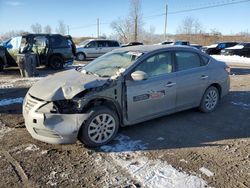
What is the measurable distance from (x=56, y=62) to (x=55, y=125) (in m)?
10.9

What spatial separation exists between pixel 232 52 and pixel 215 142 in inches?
919

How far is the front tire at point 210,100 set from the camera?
6223 millimetres

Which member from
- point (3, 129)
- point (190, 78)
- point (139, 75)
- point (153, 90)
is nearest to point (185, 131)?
point (153, 90)

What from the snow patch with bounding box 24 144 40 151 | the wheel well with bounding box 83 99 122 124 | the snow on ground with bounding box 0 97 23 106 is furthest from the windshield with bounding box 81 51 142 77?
the snow on ground with bounding box 0 97 23 106

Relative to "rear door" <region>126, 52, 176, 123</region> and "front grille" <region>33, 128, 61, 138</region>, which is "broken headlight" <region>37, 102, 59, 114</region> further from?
"rear door" <region>126, 52, 176, 123</region>

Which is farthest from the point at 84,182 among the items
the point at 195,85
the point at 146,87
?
the point at 195,85

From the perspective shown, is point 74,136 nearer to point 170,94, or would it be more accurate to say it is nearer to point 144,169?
point 144,169

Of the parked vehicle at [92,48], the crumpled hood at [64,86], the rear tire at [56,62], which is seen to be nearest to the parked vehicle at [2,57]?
the rear tire at [56,62]

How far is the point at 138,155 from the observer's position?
4.28 meters

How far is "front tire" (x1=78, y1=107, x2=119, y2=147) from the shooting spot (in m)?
4.41

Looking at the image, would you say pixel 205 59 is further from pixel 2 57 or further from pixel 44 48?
pixel 2 57

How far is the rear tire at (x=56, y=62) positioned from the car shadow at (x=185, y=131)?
9.77 m

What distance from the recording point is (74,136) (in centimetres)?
430

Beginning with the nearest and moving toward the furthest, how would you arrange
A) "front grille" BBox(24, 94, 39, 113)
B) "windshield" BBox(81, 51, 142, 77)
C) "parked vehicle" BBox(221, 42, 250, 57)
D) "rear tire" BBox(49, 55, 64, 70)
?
"front grille" BBox(24, 94, 39, 113), "windshield" BBox(81, 51, 142, 77), "rear tire" BBox(49, 55, 64, 70), "parked vehicle" BBox(221, 42, 250, 57)
